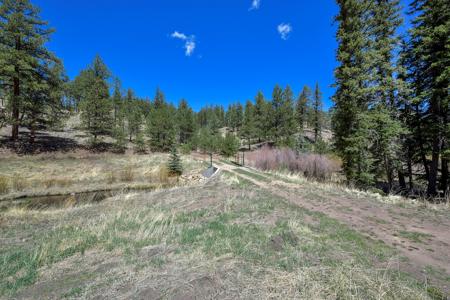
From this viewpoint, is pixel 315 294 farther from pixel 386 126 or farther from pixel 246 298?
pixel 386 126

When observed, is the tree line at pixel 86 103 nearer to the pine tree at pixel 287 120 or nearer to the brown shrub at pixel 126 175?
the pine tree at pixel 287 120

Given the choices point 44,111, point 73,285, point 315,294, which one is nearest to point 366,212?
→ point 315,294

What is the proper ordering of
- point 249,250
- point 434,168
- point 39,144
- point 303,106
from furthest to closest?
point 303,106
point 39,144
point 434,168
point 249,250

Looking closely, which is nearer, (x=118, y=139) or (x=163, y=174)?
(x=163, y=174)

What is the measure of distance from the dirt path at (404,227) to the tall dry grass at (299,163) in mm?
7130

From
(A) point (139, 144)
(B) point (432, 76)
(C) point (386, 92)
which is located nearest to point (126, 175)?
(A) point (139, 144)

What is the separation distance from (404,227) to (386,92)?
9896mm

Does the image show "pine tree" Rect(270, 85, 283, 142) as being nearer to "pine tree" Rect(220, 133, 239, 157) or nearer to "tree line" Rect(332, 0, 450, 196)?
"pine tree" Rect(220, 133, 239, 157)

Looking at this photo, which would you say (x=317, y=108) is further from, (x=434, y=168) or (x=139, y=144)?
(x=139, y=144)

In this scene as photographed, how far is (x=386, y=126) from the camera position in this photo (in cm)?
1179

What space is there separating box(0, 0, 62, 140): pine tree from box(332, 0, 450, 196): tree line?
2878cm

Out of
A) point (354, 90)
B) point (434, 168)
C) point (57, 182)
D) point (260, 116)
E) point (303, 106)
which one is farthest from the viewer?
point (303, 106)

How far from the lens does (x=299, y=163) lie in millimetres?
18031

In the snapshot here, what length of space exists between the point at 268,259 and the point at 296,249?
829 millimetres
